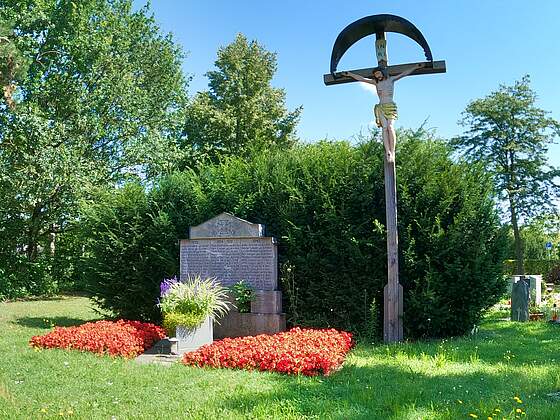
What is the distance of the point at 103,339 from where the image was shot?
8070mm

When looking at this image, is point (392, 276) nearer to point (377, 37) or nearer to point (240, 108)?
point (377, 37)

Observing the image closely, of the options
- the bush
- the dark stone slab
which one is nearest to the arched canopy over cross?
the dark stone slab

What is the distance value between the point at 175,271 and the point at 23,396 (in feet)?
18.4

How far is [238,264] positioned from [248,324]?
Answer: 1222 mm

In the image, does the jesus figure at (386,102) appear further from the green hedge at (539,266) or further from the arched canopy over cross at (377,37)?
the green hedge at (539,266)

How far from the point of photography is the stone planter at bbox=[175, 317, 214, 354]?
8.09m

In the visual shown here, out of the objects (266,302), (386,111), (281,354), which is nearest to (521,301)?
(386,111)

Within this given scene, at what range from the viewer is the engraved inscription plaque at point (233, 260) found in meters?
9.93

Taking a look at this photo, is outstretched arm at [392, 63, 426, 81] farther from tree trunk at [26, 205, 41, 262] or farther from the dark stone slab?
tree trunk at [26, 205, 41, 262]

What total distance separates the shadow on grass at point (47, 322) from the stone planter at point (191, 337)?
4.78m

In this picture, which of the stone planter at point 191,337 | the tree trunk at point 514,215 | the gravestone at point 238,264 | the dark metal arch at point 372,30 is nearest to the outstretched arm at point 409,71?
the dark metal arch at point 372,30

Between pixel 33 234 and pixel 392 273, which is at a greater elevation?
pixel 33 234

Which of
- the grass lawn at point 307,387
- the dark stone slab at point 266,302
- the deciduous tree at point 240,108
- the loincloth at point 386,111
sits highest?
the deciduous tree at point 240,108

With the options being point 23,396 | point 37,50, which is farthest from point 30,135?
point 23,396
